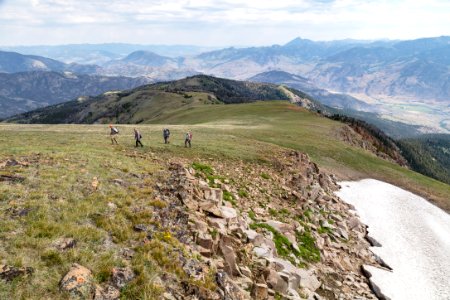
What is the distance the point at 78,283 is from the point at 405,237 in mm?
30913

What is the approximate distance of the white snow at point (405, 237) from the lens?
23859 millimetres

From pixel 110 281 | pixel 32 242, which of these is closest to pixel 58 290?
pixel 110 281

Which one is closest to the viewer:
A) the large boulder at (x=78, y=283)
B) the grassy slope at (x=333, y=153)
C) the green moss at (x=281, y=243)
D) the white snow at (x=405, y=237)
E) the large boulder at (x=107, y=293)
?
the large boulder at (x=78, y=283)

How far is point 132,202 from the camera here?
1758 centimetres

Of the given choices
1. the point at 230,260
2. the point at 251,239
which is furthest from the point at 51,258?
the point at 251,239

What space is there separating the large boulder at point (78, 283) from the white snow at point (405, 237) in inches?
766

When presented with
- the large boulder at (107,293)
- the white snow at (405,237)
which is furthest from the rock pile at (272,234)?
the large boulder at (107,293)

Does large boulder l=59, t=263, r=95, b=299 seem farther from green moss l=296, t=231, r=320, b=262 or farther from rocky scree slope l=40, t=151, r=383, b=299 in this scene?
green moss l=296, t=231, r=320, b=262

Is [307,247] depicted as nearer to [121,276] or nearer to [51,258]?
[121,276]

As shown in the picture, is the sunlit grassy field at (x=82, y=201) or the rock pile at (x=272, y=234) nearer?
the sunlit grassy field at (x=82, y=201)

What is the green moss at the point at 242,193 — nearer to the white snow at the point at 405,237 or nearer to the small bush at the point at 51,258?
the white snow at the point at 405,237

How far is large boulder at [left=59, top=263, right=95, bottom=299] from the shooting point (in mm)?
10562

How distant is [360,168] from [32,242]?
5058 cm

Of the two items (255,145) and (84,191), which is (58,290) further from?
(255,145)
